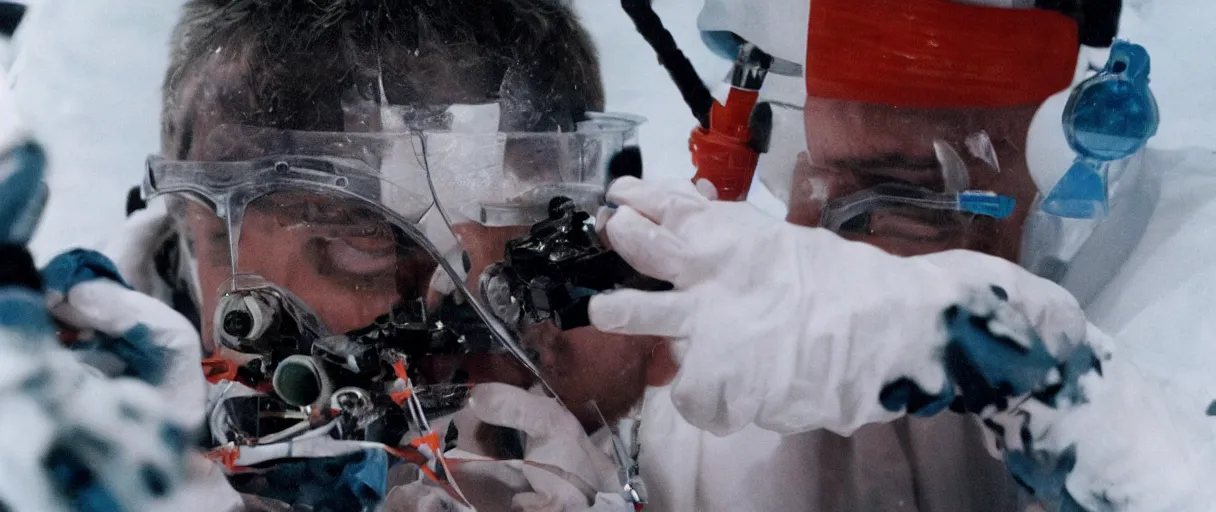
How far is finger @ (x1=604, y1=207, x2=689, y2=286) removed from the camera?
763 mm

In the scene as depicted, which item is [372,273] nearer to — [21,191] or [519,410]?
[519,410]

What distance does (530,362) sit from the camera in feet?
2.73

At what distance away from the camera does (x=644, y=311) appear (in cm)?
76

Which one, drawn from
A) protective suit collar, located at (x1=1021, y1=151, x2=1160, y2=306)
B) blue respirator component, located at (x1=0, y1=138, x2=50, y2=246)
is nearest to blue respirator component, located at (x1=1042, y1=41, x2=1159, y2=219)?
protective suit collar, located at (x1=1021, y1=151, x2=1160, y2=306)

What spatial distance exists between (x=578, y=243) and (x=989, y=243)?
0.38 m

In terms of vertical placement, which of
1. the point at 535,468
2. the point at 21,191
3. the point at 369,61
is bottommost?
the point at 535,468

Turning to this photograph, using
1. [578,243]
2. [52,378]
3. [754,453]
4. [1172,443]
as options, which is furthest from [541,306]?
[1172,443]

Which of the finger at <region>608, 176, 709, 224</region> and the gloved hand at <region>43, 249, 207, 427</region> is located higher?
the finger at <region>608, 176, 709, 224</region>

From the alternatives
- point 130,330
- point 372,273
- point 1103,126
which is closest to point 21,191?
point 130,330

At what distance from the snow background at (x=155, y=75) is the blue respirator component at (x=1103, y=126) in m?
0.03

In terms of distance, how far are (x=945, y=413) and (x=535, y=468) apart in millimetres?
379

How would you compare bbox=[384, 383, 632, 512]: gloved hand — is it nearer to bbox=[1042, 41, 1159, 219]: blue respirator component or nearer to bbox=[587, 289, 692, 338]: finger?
bbox=[587, 289, 692, 338]: finger

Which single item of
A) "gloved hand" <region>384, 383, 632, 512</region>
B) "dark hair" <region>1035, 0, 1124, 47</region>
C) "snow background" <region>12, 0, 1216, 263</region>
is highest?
"dark hair" <region>1035, 0, 1124, 47</region>

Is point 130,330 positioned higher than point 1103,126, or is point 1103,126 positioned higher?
point 1103,126
